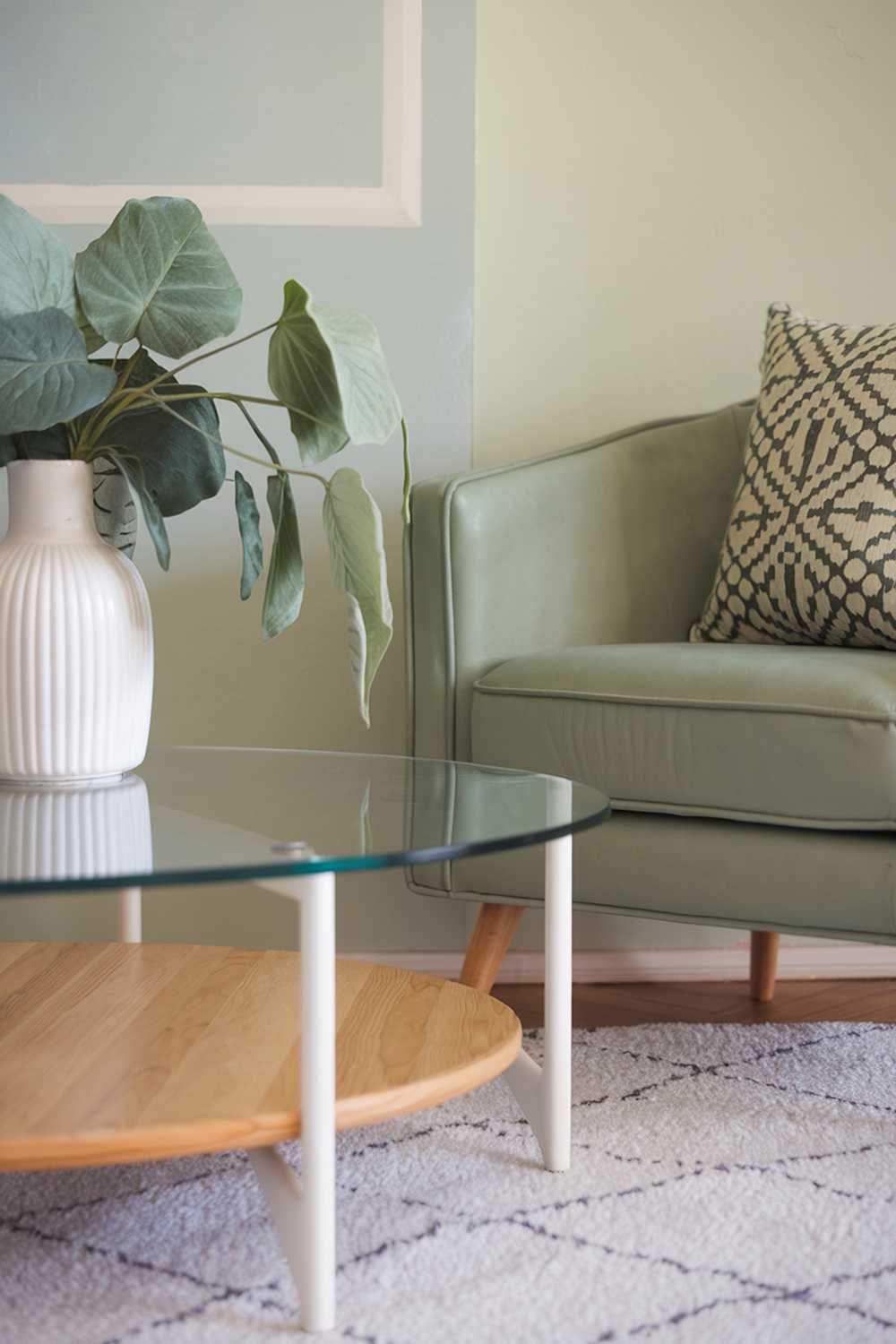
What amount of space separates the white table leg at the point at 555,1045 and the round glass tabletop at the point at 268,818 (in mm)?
78

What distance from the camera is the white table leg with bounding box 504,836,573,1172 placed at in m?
1.15

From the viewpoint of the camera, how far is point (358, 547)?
3.79 ft

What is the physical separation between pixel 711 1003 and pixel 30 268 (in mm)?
1277

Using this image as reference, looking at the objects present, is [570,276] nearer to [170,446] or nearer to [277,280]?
[277,280]

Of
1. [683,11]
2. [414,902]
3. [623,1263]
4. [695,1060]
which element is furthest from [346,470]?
[683,11]

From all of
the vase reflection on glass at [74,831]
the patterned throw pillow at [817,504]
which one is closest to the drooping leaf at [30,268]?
the vase reflection on glass at [74,831]

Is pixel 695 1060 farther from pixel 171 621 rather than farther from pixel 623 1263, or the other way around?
pixel 171 621

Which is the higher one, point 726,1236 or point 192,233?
point 192,233

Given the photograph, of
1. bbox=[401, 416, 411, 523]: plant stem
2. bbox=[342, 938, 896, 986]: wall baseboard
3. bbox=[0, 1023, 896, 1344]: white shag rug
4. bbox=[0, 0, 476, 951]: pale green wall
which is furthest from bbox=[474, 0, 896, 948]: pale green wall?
bbox=[0, 1023, 896, 1344]: white shag rug

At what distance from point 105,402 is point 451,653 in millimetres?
519

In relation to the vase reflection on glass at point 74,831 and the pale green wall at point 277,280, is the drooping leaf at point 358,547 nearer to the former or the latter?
the vase reflection on glass at point 74,831

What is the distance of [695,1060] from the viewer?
1553mm

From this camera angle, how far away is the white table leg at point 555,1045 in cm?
115

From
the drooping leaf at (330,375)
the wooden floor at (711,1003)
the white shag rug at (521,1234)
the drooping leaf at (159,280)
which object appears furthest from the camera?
the wooden floor at (711,1003)
